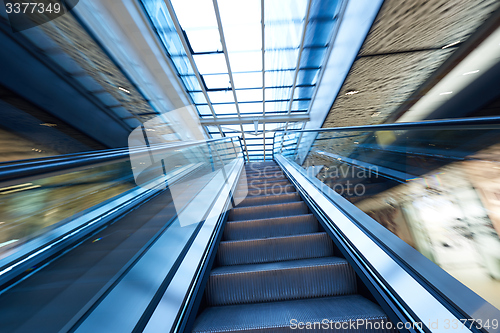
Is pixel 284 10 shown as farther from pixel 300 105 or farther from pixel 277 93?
pixel 300 105

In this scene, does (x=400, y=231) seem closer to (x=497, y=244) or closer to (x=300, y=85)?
(x=497, y=244)

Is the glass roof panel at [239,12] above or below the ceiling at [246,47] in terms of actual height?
above

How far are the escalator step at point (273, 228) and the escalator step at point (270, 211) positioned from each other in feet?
1.42

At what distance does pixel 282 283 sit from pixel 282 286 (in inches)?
0.8

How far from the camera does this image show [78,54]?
19.9 feet

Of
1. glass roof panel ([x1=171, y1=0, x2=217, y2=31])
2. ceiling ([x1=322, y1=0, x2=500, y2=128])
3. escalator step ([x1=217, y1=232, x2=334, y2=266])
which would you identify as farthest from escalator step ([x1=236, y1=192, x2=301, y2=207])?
glass roof panel ([x1=171, y1=0, x2=217, y2=31])

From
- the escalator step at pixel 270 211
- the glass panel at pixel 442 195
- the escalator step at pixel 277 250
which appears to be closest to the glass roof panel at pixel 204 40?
the escalator step at pixel 270 211

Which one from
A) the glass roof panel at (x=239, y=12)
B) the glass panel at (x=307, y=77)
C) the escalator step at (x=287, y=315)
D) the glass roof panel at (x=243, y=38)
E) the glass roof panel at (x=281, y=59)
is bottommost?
the escalator step at (x=287, y=315)

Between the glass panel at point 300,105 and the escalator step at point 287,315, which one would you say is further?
the glass panel at point 300,105

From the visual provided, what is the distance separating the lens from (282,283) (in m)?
1.71

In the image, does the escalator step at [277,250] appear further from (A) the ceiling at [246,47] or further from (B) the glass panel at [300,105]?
(B) the glass panel at [300,105]

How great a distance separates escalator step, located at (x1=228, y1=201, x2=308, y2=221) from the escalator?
1.46ft

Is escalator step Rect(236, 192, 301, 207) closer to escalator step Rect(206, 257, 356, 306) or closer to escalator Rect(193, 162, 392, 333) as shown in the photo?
escalator Rect(193, 162, 392, 333)

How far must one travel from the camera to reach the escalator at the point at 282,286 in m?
1.32
